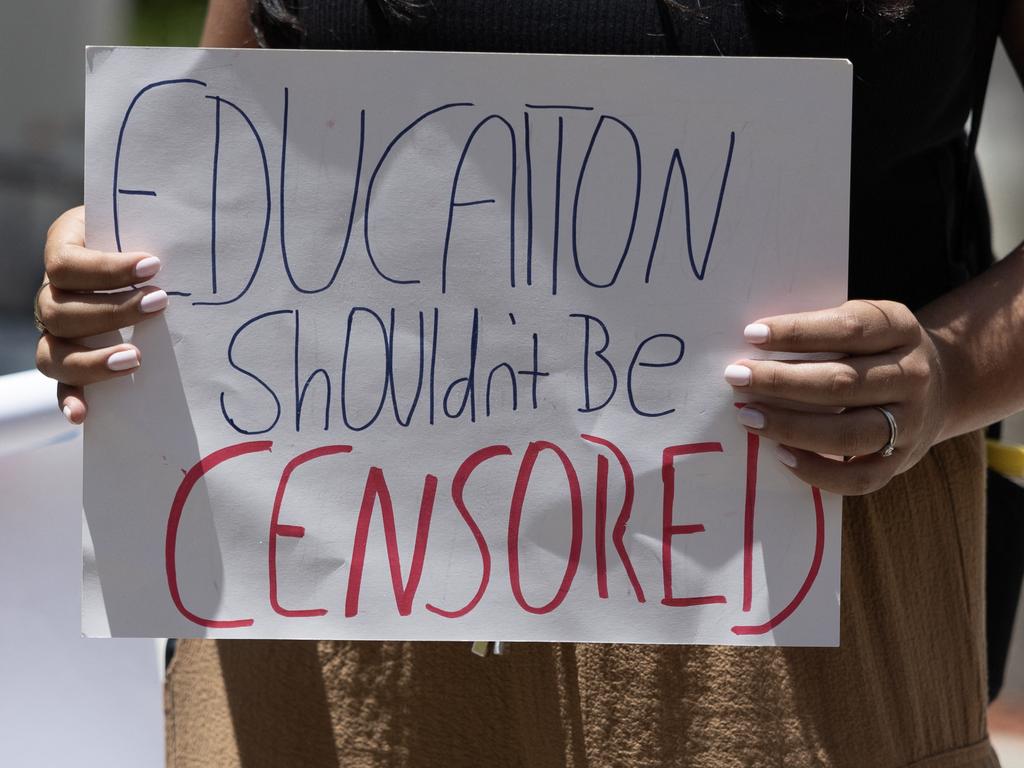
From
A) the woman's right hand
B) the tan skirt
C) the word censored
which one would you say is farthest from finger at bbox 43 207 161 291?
the tan skirt

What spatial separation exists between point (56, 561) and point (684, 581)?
29.4 inches

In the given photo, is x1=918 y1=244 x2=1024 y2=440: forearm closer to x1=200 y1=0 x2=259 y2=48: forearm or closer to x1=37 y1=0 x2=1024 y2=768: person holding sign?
x1=37 y1=0 x2=1024 y2=768: person holding sign

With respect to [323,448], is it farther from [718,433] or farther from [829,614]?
[829,614]

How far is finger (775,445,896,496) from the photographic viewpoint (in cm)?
93

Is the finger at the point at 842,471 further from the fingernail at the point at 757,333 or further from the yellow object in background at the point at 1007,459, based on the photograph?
the yellow object in background at the point at 1007,459

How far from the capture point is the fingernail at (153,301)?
0.96 metres

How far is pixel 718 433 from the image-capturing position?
0.98m

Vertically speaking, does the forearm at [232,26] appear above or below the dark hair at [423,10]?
above

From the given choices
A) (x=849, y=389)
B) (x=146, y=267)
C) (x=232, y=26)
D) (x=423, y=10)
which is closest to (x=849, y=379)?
(x=849, y=389)

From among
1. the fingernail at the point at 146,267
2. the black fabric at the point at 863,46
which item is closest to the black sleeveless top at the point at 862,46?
the black fabric at the point at 863,46

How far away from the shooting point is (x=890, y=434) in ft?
3.00

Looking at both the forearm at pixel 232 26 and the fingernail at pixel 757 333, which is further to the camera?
the forearm at pixel 232 26

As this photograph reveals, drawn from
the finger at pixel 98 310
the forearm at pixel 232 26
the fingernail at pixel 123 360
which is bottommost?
the fingernail at pixel 123 360

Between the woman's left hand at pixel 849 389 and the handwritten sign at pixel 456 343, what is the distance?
33 millimetres
